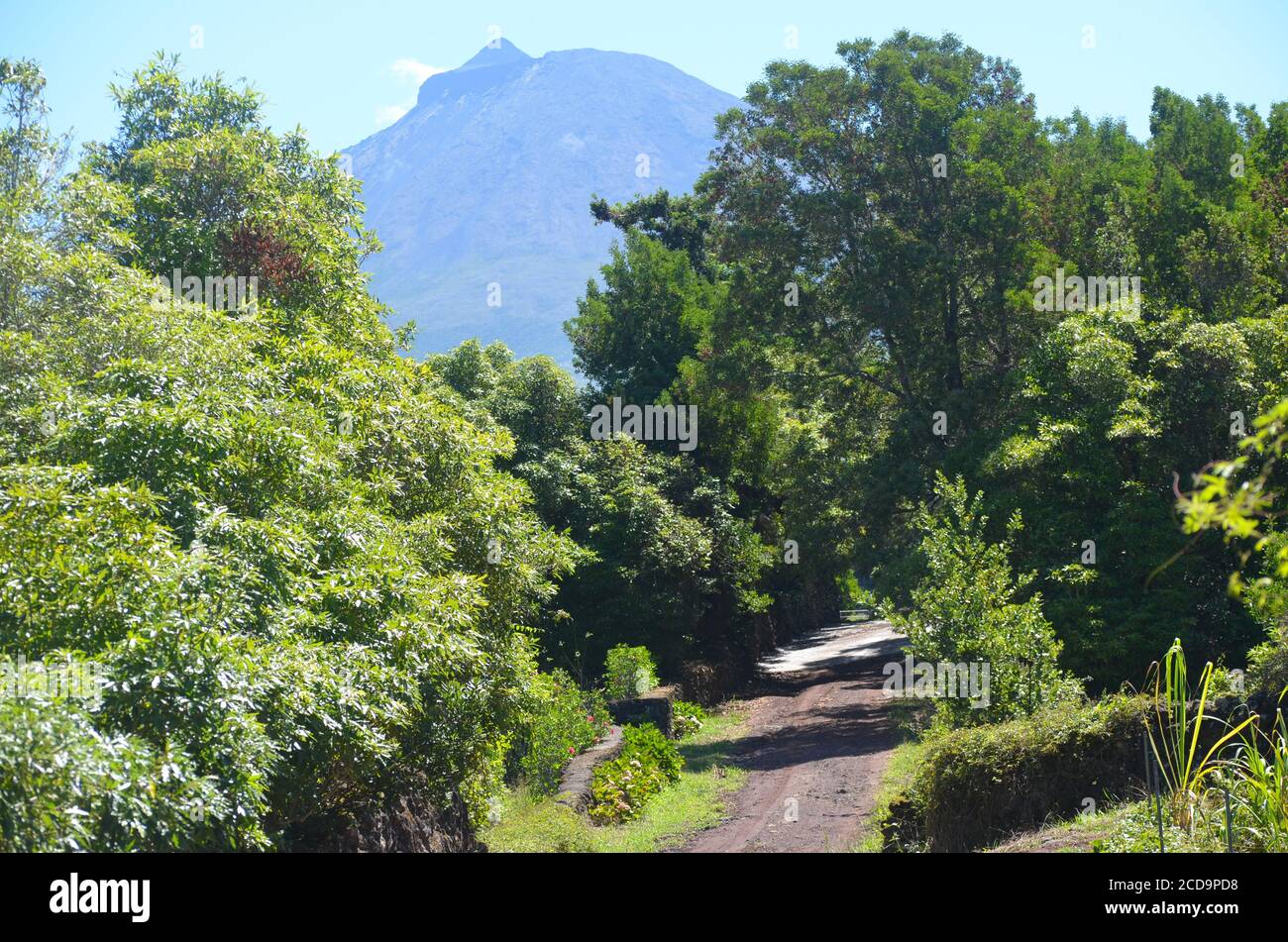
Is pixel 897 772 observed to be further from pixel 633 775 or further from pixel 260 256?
pixel 260 256

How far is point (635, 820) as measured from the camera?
17.2 m

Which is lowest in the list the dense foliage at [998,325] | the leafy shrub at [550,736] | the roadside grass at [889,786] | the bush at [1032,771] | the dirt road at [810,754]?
the dirt road at [810,754]

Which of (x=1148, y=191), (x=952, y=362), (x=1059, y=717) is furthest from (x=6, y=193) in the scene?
(x=1148, y=191)

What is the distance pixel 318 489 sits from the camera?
12172 mm

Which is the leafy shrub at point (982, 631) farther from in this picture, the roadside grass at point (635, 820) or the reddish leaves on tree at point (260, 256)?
the reddish leaves on tree at point (260, 256)

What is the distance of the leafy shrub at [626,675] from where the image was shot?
81.4 feet

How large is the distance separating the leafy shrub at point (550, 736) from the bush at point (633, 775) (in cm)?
68

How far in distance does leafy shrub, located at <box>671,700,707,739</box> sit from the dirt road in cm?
142

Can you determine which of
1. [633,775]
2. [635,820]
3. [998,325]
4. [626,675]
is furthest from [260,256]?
[998,325]

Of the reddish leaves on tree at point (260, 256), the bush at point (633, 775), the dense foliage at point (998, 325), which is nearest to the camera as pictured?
the bush at point (633, 775)

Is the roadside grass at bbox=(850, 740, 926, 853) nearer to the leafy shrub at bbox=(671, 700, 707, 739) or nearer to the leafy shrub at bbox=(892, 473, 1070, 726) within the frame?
the leafy shrub at bbox=(892, 473, 1070, 726)

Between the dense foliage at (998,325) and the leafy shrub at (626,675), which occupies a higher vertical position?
the dense foliage at (998,325)

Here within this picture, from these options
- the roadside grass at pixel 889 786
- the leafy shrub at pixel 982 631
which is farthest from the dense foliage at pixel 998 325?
the leafy shrub at pixel 982 631

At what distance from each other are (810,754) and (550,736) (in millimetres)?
6854
